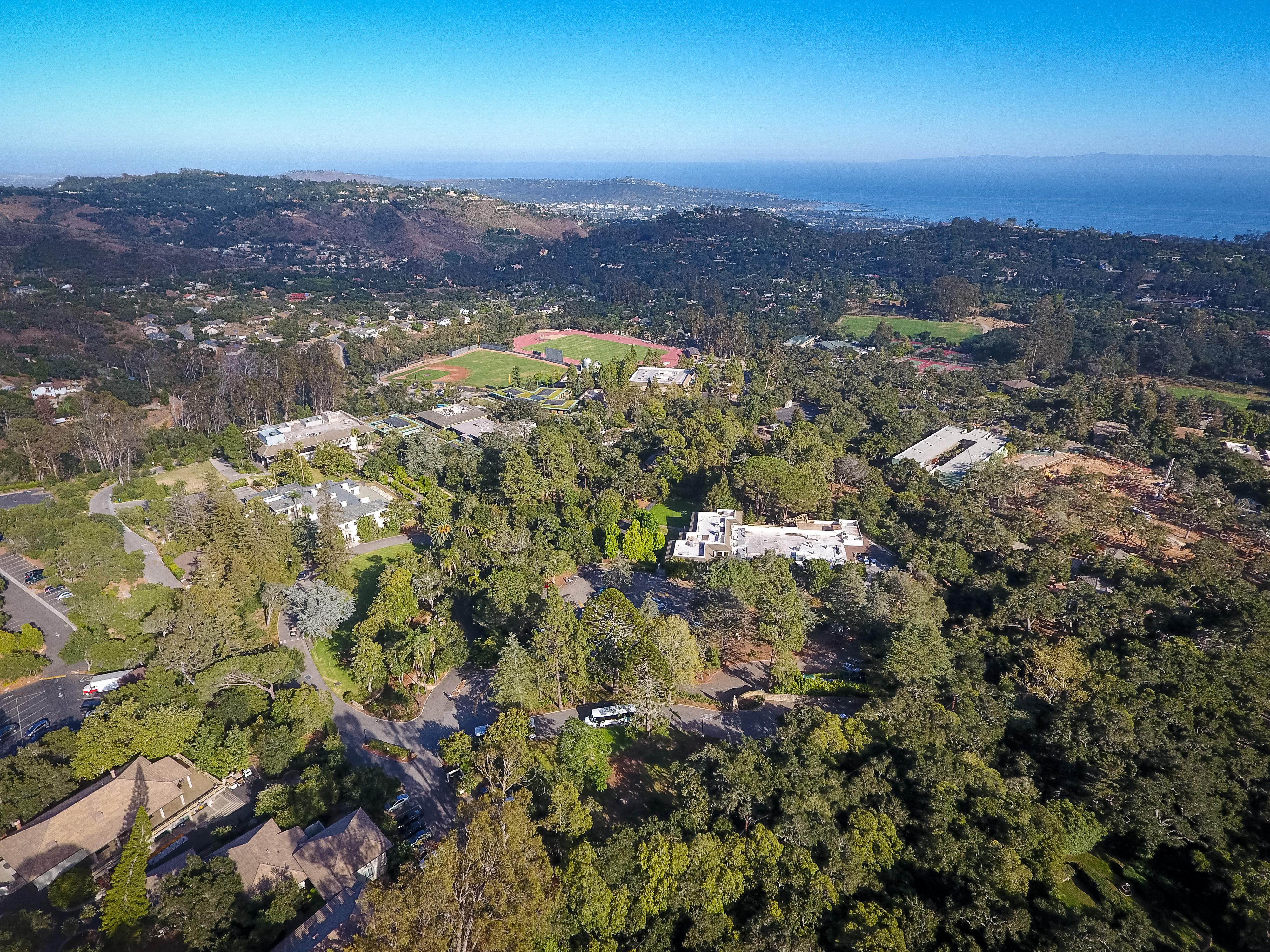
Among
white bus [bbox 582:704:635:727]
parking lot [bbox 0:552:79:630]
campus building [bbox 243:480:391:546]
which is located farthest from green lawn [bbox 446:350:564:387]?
white bus [bbox 582:704:635:727]

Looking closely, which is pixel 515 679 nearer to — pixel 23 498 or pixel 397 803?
pixel 397 803

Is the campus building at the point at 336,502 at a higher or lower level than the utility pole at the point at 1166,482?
lower

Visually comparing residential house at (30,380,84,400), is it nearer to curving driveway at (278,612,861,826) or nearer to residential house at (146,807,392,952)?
curving driveway at (278,612,861,826)

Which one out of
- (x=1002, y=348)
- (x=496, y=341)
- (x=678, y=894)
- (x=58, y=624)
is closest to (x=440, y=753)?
(x=678, y=894)

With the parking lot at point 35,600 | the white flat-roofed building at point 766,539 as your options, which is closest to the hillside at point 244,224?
the parking lot at point 35,600

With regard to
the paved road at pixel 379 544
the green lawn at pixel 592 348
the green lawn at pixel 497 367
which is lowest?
the paved road at pixel 379 544

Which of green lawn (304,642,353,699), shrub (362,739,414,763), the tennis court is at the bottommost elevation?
shrub (362,739,414,763)

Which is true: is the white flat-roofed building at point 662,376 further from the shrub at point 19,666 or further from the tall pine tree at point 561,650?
the shrub at point 19,666
